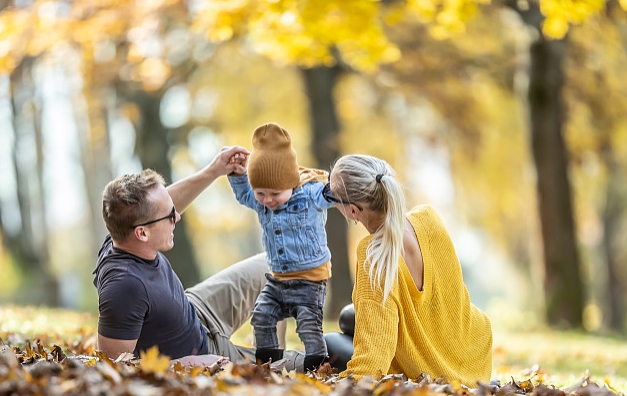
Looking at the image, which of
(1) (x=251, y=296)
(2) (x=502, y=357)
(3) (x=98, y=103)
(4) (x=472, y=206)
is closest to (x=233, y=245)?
(4) (x=472, y=206)

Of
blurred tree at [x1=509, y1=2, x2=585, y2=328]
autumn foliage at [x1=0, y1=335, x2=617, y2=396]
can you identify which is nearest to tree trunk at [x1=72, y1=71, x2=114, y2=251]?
blurred tree at [x1=509, y1=2, x2=585, y2=328]

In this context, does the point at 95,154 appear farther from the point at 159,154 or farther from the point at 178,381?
the point at 178,381

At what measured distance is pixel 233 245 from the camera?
39.0 m

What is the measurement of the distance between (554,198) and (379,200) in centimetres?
918

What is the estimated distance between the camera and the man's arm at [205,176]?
4875 mm

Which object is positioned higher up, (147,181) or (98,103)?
(98,103)

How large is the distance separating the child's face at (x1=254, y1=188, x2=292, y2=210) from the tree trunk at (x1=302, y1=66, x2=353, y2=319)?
8.19m

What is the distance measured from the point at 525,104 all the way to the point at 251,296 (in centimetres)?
858

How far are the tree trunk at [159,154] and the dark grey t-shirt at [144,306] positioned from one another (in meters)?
8.56

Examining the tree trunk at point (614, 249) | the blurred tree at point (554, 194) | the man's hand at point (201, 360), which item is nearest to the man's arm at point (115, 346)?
the man's hand at point (201, 360)

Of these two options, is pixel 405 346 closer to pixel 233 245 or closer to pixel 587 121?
pixel 587 121

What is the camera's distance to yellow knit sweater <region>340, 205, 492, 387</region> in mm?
3910

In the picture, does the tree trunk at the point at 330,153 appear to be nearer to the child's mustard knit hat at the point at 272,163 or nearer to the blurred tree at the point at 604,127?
the blurred tree at the point at 604,127

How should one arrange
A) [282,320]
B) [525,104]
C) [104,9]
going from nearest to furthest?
1. [282,320]
2. [104,9]
3. [525,104]
